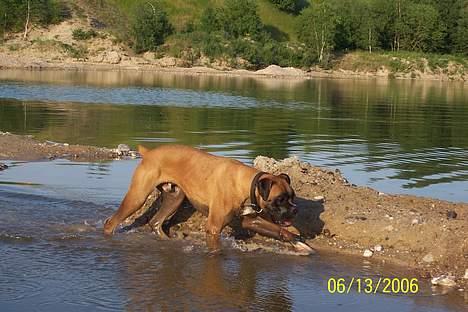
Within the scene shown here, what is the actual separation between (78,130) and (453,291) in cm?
1775

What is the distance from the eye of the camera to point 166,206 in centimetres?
1087

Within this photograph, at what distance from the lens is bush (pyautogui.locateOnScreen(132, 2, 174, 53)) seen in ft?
290

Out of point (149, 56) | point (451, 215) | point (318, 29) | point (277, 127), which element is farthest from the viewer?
point (318, 29)

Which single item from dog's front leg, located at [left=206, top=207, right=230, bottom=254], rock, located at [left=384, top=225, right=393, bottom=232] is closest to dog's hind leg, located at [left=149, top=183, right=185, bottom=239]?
dog's front leg, located at [left=206, top=207, right=230, bottom=254]

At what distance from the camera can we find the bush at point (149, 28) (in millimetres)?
88250

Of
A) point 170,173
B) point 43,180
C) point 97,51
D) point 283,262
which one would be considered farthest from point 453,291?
point 97,51

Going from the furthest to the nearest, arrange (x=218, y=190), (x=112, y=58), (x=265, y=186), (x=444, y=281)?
(x=112, y=58), (x=218, y=190), (x=444, y=281), (x=265, y=186)

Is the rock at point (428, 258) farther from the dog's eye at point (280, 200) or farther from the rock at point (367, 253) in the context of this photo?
the dog's eye at point (280, 200)

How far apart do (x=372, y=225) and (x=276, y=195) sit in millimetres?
2579

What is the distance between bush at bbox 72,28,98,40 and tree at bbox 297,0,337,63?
2934cm

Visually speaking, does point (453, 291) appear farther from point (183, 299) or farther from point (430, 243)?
point (183, 299)

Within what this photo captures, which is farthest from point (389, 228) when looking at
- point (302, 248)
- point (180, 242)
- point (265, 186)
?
point (180, 242)

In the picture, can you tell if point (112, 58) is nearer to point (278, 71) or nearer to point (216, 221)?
point (278, 71)

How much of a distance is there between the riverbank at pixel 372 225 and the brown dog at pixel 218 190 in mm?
752
